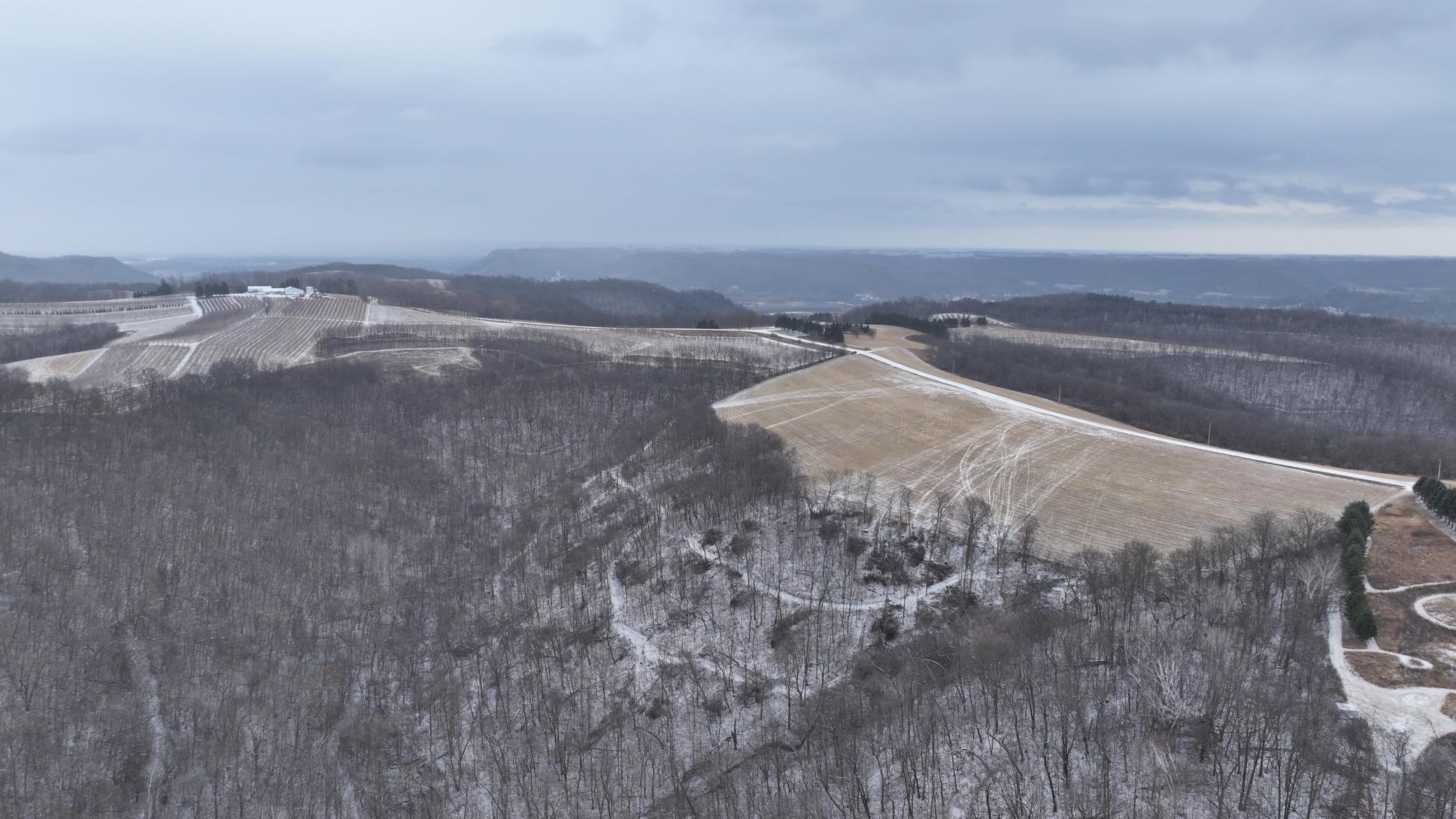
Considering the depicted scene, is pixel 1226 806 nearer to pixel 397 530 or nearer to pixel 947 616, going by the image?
pixel 947 616

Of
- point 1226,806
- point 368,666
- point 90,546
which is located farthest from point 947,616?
point 90,546

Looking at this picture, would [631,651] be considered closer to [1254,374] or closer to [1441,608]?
[1441,608]

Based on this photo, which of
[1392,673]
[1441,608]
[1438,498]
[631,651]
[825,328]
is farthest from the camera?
[825,328]

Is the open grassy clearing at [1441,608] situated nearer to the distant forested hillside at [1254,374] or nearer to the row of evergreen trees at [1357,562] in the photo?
the row of evergreen trees at [1357,562]

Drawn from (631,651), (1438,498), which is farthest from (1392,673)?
(631,651)

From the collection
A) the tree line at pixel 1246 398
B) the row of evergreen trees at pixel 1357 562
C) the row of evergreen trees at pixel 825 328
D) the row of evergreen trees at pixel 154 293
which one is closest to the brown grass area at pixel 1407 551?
the row of evergreen trees at pixel 1357 562

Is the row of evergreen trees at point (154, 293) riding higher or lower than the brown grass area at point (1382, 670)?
higher
